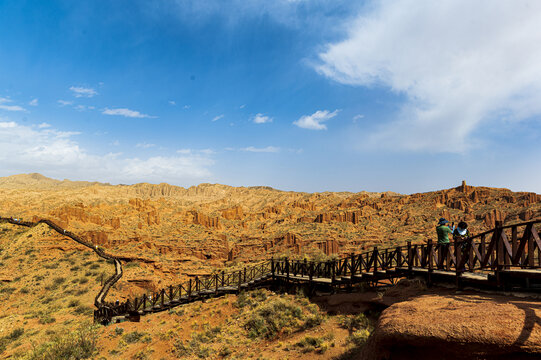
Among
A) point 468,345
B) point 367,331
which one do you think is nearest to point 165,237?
point 367,331

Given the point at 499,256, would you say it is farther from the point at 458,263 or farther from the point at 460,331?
the point at 460,331

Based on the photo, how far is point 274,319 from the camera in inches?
561

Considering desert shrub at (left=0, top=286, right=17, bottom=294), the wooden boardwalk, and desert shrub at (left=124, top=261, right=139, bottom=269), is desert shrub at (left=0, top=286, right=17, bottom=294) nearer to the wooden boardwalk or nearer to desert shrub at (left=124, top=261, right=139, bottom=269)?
the wooden boardwalk

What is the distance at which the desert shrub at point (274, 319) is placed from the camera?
13.6 metres

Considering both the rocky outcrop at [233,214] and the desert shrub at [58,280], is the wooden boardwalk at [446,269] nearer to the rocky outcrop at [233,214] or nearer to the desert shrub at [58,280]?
the desert shrub at [58,280]

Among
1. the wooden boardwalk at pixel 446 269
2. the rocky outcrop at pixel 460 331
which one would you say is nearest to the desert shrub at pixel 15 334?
the wooden boardwalk at pixel 446 269

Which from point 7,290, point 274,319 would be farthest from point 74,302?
point 274,319

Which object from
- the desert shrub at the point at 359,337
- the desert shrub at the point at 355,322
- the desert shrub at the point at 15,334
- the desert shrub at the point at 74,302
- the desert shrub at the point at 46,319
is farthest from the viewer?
the desert shrub at the point at 74,302

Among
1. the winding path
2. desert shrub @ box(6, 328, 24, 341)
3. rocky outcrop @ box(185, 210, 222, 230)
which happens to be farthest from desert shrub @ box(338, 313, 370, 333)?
rocky outcrop @ box(185, 210, 222, 230)

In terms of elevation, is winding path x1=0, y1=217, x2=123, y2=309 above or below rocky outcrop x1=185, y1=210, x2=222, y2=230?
below

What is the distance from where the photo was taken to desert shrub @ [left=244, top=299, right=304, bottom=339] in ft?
44.7

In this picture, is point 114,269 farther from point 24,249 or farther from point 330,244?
point 330,244

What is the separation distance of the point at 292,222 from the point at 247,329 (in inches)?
2020

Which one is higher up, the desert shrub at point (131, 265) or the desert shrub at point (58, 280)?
the desert shrub at point (131, 265)
